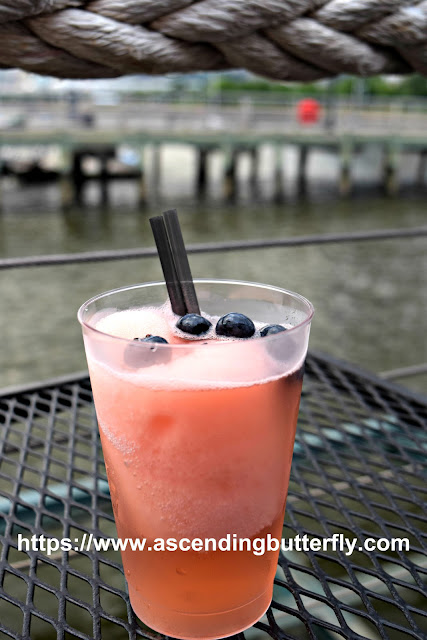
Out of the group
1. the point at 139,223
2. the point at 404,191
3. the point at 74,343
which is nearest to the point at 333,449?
the point at 74,343

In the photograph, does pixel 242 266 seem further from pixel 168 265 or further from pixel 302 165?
pixel 302 165

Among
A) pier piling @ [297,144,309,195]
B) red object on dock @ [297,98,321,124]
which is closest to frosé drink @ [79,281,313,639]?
red object on dock @ [297,98,321,124]

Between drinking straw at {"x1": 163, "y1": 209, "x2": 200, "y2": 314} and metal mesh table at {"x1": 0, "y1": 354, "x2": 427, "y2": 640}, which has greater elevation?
drinking straw at {"x1": 163, "y1": 209, "x2": 200, "y2": 314}

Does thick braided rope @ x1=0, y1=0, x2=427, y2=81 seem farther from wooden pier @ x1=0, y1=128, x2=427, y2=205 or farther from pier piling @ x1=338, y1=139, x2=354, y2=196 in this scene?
pier piling @ x1=338, y1=139, x2=354, y2=196

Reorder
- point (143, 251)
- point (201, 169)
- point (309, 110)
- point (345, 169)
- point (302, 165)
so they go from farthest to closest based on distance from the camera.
→ point (302, 165), point (309, 110), point (201, 169), point (345, 169), point (143, 251)

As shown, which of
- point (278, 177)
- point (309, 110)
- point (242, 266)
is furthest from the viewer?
point (309, 110)

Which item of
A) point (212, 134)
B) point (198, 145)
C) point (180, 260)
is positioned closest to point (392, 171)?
point (212, 134)
